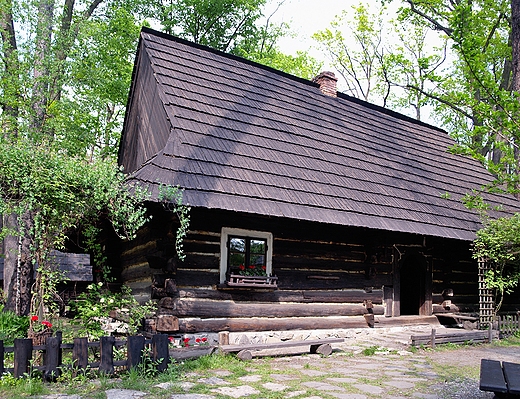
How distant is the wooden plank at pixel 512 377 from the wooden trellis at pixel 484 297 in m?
7.40

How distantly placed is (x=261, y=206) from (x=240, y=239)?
83 cm

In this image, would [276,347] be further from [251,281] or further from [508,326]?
→ [508,326]

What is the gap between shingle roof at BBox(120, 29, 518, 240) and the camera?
805 cm

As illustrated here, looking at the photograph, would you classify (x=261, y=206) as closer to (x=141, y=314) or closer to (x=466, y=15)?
(x=141, y=314)

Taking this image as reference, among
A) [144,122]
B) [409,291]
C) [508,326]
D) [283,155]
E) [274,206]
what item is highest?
[144,122]

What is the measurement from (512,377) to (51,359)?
466 cm

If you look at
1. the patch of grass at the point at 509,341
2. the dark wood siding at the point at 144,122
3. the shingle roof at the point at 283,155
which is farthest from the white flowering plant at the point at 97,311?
the patch of grass at the point at 509,341

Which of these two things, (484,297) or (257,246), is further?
(484,297)

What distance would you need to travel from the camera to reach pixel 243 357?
23.0 feet

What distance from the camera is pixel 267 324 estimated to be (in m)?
8.40

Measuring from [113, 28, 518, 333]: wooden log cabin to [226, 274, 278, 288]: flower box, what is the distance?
0.07 feet

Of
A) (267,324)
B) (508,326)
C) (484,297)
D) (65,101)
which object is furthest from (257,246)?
(65,101)

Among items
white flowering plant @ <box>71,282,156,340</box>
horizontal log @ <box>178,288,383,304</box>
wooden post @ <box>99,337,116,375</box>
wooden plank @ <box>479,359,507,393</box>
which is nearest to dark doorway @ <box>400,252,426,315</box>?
horizontal log @ <box>178,288,383,304</box>

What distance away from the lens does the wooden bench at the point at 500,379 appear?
3.87m
